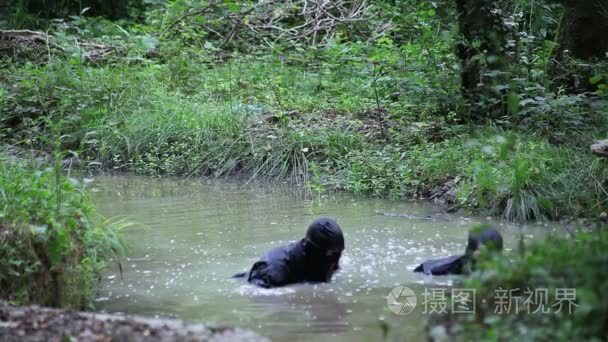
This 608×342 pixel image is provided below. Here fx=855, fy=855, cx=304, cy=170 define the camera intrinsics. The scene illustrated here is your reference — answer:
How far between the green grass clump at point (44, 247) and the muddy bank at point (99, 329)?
669 millimetres

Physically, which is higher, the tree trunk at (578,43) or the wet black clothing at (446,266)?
the tree trunk at (578,43)

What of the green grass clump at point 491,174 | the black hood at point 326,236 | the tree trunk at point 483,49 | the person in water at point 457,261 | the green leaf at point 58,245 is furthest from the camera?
the tree trunk at point 483,49

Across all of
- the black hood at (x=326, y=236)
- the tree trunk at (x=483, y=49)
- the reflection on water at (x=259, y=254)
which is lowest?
the reflection on water at (x=259, y=254)

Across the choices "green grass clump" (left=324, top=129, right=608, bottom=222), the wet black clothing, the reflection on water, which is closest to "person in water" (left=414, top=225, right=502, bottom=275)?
the wet black clothing

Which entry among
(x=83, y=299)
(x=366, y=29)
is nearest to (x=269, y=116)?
(x=366, y=29)

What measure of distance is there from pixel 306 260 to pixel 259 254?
3.41 feet

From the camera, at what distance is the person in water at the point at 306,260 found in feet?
22.2

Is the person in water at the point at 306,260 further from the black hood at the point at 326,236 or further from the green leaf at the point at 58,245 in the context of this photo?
the green leaf at the point at 58,245

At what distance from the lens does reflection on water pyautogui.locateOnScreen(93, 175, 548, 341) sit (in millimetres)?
5852

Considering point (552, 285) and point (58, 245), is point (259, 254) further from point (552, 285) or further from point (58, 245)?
point (552, 285)

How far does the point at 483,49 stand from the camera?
12008mm

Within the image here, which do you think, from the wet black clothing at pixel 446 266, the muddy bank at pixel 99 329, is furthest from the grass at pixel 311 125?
the muddy bank at pixel 99 329

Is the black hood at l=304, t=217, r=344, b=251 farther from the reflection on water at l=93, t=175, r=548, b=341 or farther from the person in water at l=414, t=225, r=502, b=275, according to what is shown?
the person in water at l=414, t=225, r=502, b=275

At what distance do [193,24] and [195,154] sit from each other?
207 inches
